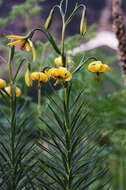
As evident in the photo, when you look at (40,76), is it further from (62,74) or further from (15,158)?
(15,158)

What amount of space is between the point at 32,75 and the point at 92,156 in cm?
23

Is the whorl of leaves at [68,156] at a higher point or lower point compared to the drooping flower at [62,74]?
lower

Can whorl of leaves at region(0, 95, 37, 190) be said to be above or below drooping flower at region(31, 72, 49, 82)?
below

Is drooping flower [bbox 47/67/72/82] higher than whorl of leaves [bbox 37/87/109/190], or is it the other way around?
drooping flower [bbox 47/67/72/82]

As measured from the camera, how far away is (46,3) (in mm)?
7031

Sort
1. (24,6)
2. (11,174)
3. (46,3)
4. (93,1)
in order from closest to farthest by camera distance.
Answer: (11,174), (24,6), (46,3), (93,1)

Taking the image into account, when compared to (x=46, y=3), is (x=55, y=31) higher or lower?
lower

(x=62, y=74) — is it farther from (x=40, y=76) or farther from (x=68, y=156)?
(x=68, y=156)

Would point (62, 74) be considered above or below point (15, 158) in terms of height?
above

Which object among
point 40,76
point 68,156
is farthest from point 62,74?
point 68,156

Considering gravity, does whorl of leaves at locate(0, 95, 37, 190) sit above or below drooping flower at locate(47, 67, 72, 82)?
below

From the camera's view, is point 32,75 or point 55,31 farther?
point 55,31

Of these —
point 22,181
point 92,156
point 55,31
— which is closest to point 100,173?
point 92,156

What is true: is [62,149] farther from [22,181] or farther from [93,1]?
[93,1]
